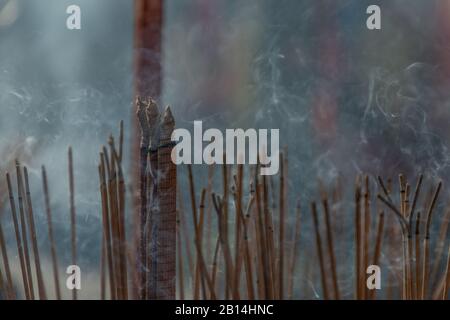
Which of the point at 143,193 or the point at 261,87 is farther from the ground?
the point at 261,87

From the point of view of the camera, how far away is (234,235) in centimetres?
165

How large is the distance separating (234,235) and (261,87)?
0.34 metres

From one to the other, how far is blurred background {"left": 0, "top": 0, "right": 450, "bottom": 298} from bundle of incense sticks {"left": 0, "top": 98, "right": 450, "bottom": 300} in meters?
0.04

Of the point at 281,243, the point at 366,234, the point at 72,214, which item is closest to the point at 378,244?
the point at 366,234

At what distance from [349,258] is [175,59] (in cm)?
60

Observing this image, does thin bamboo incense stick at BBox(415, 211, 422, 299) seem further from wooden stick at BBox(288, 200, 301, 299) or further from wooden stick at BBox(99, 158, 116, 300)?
wooden stick at BBox(99, 158, 116, 300)

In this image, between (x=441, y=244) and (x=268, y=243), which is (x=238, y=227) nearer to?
(x=268, y=243)

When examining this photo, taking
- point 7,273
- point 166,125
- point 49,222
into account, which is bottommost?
point 7,273

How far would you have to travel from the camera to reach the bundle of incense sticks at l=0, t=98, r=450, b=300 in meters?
1.48

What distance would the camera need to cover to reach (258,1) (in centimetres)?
165

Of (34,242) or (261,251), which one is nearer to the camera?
(261,251)

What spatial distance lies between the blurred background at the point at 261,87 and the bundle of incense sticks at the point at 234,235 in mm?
37

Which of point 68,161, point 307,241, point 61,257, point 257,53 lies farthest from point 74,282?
point 257,53

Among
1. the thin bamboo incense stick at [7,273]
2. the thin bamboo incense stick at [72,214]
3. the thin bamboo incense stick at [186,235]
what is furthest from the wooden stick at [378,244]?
the thin bamboo incense stick at [7,273]
